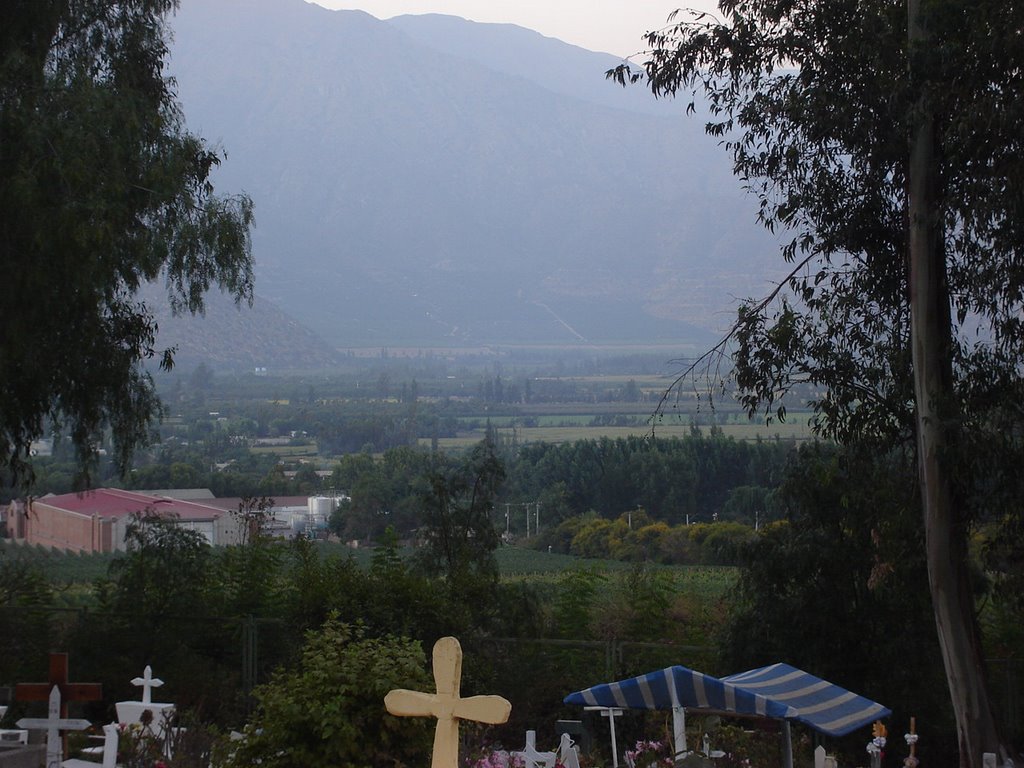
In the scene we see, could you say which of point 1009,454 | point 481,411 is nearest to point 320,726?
point 1009,454

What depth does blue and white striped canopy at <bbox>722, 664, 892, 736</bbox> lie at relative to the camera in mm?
9289

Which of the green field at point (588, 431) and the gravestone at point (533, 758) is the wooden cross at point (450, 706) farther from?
the green field at point (588, 431)

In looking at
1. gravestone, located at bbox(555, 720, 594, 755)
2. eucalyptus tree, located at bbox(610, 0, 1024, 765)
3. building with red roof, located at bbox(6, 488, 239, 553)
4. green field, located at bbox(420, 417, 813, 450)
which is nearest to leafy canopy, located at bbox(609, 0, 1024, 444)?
eucalyptus tree, located at bbox(610, 0, 1024, 765)

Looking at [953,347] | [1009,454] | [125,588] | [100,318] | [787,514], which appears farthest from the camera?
[125,588]

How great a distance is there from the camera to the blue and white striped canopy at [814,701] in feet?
30.5

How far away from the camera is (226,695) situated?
56.1 feet

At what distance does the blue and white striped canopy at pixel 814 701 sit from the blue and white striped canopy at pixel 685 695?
19cm

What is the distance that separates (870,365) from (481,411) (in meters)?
102

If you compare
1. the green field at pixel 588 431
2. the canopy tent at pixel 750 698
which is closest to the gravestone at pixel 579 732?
the canopy tent at pixel 750 698

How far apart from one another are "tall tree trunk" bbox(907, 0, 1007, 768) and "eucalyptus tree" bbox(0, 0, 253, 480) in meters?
8.69

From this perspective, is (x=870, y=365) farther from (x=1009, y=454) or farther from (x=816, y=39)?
(x=816, y=39)

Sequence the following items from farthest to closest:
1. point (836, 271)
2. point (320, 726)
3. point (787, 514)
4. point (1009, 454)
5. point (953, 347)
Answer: point (787, 514), point (836, 271), point (953, 347), point (1009, 454), point (320, 726)

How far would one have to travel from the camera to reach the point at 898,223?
15.2 meters

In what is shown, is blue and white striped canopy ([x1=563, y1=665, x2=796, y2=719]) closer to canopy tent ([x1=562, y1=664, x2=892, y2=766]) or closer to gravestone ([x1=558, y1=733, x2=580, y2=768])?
canopy tent ([x1=562, y1=664, x2=892, y2=766])
